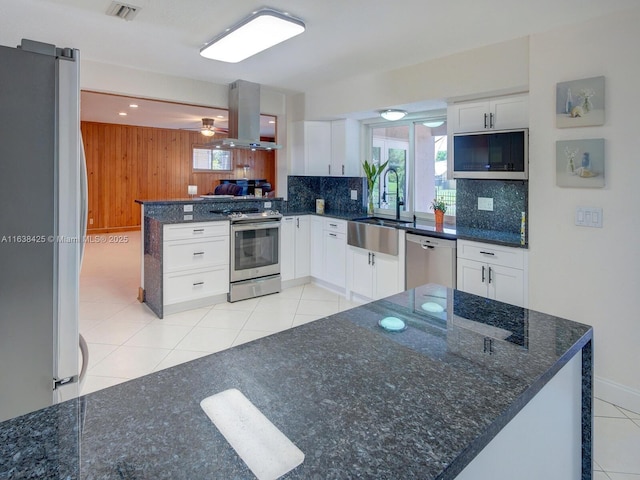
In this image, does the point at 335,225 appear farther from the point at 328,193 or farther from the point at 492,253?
the point at 492,253

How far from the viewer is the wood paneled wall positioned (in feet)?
28.2

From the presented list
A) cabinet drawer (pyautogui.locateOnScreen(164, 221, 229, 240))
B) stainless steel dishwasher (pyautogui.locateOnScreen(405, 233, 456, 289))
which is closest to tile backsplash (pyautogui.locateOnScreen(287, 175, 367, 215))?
cabinet drawer (pyautogui.locateOnScreen(164, 221, 229, 240))

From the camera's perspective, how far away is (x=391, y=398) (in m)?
0.88

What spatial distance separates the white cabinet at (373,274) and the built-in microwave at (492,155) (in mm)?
1104

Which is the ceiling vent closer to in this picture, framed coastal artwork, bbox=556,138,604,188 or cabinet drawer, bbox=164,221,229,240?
cabinet drawer, bbox=164,221,229,240

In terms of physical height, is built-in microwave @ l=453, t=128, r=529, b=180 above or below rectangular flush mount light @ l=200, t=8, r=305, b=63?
below

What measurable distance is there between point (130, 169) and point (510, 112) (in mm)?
8440

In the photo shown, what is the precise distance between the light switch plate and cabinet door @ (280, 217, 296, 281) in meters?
3.05

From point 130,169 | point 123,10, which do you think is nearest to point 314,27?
point 123,10

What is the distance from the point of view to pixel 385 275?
399 centimetres

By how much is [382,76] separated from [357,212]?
168 centimetres

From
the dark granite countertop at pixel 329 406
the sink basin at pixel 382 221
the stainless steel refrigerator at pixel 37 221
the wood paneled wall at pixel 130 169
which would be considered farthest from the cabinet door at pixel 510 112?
the wood paneled wall at pixel 130 169

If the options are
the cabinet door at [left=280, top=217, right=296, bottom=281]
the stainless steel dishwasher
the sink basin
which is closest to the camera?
the stainless steel dishwasher

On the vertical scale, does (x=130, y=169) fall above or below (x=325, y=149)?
above
